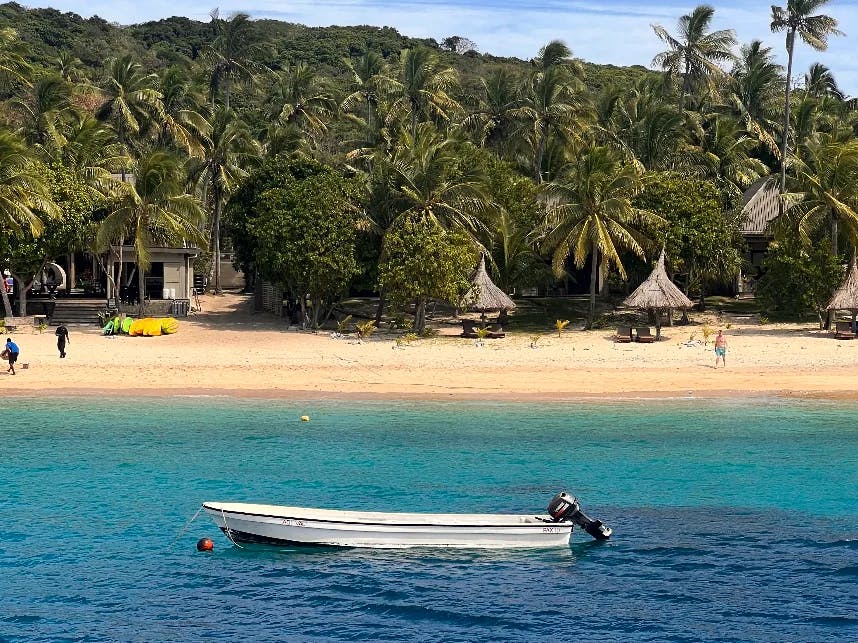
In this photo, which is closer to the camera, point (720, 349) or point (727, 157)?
point (720, 349)

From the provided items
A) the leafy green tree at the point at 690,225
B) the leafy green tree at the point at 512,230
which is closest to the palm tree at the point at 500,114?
the leafy green tree at the point at 512,230

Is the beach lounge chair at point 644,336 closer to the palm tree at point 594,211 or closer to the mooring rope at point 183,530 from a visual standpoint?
the palm tree at point 594,211

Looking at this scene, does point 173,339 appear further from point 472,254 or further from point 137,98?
point 137,98

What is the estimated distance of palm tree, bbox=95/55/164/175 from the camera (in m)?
61.6

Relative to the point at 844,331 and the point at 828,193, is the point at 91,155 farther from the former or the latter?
the point at 844,331

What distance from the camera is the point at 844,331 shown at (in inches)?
1652

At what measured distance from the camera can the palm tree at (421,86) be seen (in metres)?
62.7

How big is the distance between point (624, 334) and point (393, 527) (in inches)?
978

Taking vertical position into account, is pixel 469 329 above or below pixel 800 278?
below

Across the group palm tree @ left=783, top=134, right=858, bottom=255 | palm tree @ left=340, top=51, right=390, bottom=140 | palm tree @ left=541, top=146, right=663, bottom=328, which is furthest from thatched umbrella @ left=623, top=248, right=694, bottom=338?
palm tree @ left=340, top=51, right=390, bottom=140

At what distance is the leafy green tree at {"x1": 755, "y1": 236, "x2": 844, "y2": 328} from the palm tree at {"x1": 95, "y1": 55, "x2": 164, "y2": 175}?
34.6 m

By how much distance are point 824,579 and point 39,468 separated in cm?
1728

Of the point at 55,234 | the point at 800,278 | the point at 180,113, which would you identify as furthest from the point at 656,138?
the point at 55,234

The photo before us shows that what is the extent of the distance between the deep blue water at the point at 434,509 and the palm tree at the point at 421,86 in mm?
33022
